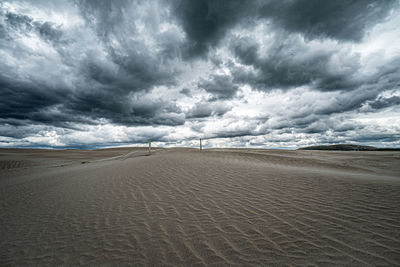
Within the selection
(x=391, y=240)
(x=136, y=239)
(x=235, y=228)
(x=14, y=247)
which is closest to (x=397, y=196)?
Answer: (x=391, y=240)

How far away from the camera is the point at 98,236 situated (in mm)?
4160

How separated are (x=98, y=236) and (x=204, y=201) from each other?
10.0 ft

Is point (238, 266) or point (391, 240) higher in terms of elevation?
point (391, 240)

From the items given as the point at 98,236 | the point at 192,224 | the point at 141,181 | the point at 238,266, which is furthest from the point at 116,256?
the point at 141,181

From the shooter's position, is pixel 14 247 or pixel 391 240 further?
pixel 14 247

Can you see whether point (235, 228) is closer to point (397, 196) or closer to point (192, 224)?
point (192, 224)

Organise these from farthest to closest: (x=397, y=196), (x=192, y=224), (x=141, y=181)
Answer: (x=141, y=181), (x=397, y=196), (x=192, y=224)

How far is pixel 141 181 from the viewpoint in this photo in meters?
8.50

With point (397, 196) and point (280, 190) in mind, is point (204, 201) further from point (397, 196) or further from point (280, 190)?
point (397, 196)

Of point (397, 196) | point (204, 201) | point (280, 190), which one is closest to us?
point (397, 196)

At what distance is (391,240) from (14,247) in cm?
796

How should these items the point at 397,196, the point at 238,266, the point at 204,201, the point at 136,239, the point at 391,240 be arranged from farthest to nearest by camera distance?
the point at 204,201 < the point at 397,196 < the point at 136,239 < the point at 391,240 < the point at 238,266

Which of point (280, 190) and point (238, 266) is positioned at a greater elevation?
point (280, 190)

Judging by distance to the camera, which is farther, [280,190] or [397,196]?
[280,190]
